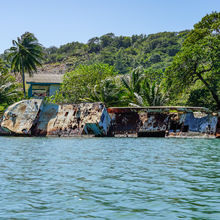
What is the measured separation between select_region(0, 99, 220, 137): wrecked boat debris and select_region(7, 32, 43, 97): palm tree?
14786 millimetres

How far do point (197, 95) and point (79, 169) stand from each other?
21559mm

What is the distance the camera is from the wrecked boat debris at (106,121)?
22.4m

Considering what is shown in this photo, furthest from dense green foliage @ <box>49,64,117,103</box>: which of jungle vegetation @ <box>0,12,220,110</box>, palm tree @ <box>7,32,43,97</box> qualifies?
palm tree @ <box>7,32,43,97</box>

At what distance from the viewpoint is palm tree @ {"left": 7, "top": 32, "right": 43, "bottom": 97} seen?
38688mm

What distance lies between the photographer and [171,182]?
6.57 meters

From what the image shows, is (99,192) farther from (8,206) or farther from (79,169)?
(79,169)

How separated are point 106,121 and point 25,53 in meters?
19.6

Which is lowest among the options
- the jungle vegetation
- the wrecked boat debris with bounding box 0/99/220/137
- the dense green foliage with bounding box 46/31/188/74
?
the wrecked boat debris with bounding box 0/99/220/137

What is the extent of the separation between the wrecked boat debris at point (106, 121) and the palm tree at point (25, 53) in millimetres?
14786

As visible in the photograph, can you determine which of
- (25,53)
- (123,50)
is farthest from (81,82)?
(123,50)

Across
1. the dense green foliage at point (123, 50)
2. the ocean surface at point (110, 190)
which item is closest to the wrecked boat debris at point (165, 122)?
the ocean surface at point (110, 190)

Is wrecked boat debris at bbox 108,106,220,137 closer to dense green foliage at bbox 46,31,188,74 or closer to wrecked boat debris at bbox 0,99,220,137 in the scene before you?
wrecked boat debris at bbox 0,99,220,137

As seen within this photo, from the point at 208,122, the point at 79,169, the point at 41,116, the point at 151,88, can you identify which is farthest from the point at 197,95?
the point at 79,169

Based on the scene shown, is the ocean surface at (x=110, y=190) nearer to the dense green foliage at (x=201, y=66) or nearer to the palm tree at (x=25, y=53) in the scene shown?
the dense green foliage at (x=201, y=66)
